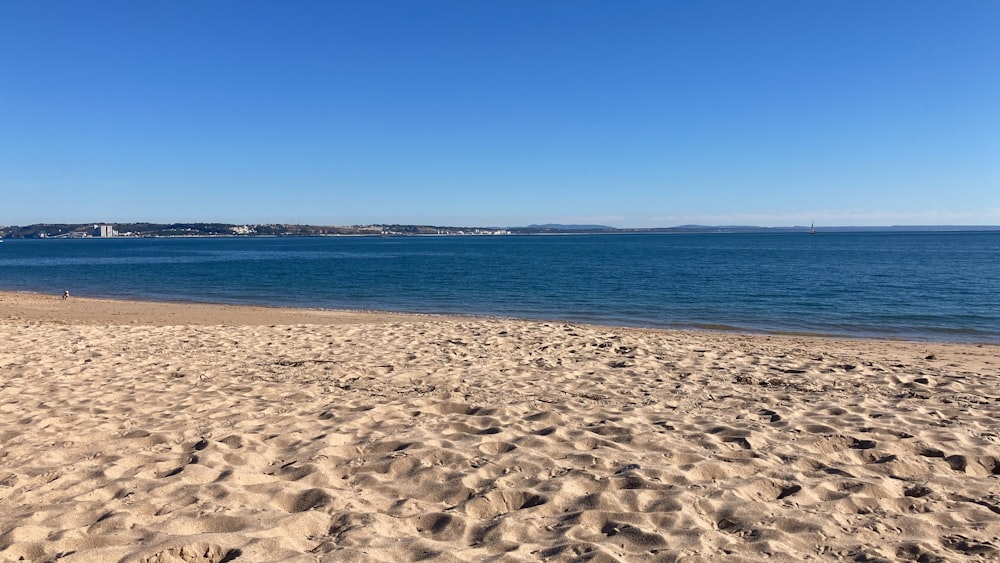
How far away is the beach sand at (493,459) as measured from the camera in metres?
4.07

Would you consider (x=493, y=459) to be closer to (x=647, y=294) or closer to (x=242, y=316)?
(x=242, y=316)

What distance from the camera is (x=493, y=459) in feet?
18.2

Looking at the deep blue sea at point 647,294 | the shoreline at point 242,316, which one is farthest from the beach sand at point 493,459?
the deep blue sea at point 647,294

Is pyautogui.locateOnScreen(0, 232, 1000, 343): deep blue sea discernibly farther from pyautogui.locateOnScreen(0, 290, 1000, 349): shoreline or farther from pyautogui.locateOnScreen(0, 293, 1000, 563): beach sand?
pyautogui.locateOnScreen(0, 293, 1000, 563): beach sand

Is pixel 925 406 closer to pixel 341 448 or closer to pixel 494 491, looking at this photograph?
pixel 494 491

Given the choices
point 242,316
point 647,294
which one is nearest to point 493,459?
point 242,316

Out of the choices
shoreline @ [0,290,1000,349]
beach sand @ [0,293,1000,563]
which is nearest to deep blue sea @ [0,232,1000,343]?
shoreline @ [0,290,1000,349]

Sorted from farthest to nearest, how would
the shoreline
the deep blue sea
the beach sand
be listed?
1. the deep blue sea
2. the shoreline
3. the beach sand

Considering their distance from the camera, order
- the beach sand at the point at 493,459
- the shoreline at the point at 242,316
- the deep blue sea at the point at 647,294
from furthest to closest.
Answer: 1. the deep blue sea at the point at 647,294
2. the shoreline at the point at 242,316
3. the beach sand at the point at 493,459

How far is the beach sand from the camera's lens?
407cm

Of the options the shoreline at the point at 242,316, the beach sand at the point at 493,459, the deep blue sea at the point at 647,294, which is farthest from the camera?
the deep blue sea at the point at 647,294

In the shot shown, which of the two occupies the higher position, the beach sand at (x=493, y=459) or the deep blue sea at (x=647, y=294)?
the beach sand at (x=493, y=459)

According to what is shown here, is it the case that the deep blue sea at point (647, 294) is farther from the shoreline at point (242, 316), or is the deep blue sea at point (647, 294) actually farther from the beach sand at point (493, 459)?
the beach sand at point (493, 459)

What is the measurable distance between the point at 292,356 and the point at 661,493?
753 cm
